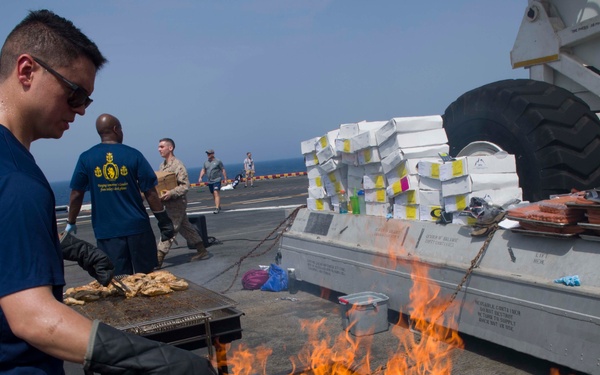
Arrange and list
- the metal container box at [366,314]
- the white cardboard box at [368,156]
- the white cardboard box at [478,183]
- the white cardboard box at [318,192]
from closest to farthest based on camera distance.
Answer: the white cardboard box at [478,183], the metal container box at [366,314], the white cardboard box at [368,156], the white cardboard box at [318,192]

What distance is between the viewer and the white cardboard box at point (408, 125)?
598cm

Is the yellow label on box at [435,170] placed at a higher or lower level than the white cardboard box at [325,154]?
lower

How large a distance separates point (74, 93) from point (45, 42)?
0.61ft

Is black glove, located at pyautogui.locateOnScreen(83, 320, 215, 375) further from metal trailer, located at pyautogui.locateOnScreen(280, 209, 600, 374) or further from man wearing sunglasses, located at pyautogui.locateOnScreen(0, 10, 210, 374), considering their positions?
metal trailer, located at pyautogui.locateOnScreen(280, 209, 600, 374)

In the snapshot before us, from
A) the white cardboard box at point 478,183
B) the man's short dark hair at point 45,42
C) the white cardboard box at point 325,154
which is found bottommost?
the white cardboard box at point 478,183

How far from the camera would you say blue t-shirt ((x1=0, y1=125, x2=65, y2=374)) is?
5.46 ft

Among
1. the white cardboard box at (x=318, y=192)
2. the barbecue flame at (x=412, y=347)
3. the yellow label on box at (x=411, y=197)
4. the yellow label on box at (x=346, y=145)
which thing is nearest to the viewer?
the barbecue flame at (x=412, y=347)

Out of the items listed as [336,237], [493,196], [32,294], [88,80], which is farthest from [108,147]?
[32,294]

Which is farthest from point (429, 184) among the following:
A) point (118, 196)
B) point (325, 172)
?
point (118, 196)

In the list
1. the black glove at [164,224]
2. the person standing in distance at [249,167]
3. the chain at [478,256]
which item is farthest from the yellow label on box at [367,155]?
the person standing in distance at [249,167]

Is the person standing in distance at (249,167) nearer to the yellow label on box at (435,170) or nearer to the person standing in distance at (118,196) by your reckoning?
the person standing in distance at (118,196)

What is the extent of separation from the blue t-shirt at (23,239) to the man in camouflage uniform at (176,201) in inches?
306

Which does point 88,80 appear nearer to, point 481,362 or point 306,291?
point 481,362

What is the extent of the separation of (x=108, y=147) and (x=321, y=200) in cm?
282
